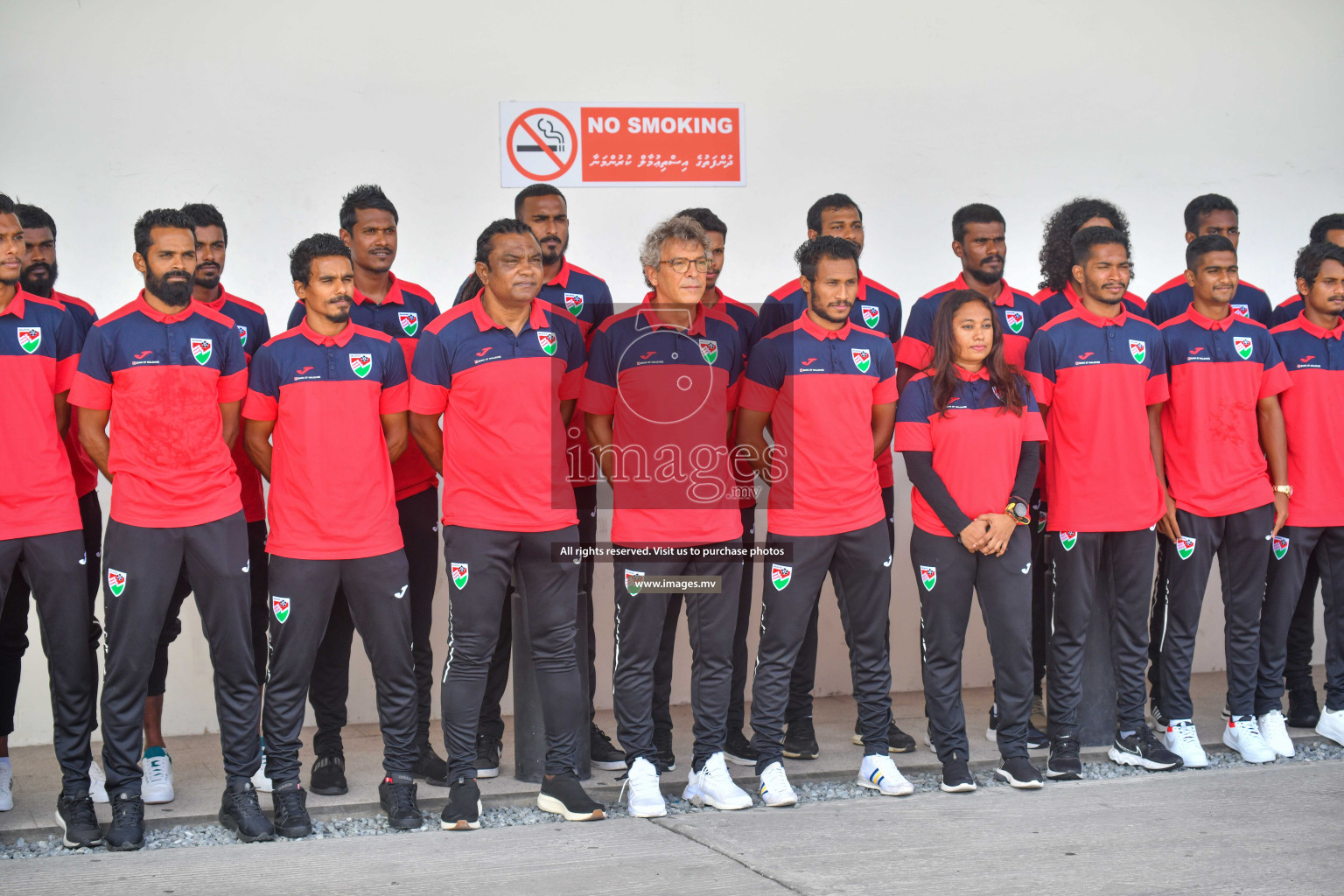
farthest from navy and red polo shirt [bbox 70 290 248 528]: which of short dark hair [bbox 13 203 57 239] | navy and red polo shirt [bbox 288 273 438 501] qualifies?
short dark hair [bbox 13 203 57 239]

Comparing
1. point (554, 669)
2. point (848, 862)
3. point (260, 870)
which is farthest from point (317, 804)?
point (848, 862)

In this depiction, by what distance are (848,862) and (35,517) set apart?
101 inches

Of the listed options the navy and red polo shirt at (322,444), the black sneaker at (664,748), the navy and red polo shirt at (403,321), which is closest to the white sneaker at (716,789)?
the black sneaker at (664,748)

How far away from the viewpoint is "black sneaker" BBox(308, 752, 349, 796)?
4.23 meters

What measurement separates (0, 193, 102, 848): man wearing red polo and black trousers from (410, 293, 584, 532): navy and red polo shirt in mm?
1085

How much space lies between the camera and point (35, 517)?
383cm

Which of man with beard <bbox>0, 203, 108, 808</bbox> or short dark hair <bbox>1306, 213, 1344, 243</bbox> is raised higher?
short dark hair <bbox>1306, 213, 1344, 243</bbox>

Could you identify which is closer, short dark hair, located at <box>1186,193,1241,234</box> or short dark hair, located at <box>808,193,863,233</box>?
short dark hair, located at <box>808,193,863,233</box>

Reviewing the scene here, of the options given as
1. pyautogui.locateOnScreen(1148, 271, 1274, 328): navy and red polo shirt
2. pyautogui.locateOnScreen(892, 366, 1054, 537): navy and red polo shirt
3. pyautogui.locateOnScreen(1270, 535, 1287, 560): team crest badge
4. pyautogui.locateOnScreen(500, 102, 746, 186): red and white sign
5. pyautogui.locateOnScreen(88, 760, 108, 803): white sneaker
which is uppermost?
pyautogui.locateOnScreen(500, 102, 746, 186): red and white sign

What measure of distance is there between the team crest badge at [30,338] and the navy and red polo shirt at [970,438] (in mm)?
2699

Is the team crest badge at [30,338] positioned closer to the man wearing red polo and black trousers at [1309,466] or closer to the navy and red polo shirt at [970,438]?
the navy and red polo shirt at [970,438]

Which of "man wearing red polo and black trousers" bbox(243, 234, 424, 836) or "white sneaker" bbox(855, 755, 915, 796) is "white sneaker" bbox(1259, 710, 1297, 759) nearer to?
"white sneaker" bbox(855, 755, 915, 796)

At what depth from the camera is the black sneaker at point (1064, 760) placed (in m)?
4.43

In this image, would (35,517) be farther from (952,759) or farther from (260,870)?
(952,759)
